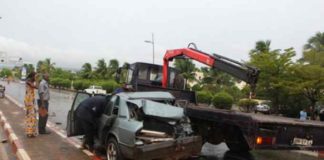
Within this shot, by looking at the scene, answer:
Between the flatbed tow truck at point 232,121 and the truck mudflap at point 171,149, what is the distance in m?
0.90

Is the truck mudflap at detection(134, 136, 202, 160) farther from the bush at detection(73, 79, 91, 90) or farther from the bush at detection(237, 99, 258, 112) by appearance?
the bush at detection(73, 79, 91, 90)

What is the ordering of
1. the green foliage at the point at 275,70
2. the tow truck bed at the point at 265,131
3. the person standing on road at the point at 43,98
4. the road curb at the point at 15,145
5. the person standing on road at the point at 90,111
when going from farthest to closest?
the green foliage at the point at 275,70, the person standing on road at the point at 43,98, the person standing on road at the point at 90,111, the road curb at the point at 15,145, the tow truck bed at the point at 265,131

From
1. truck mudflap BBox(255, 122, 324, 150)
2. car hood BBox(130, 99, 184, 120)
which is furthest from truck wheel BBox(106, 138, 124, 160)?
truck mudflap BBox(255, 122, 324, 150)

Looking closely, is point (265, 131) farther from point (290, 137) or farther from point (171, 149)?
point (171, 149)

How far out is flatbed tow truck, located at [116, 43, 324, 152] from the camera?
21.8 ft

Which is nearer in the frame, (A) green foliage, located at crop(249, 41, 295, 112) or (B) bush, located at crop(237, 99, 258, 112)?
(B) bush, located at crop(237, 99, 258, 112)

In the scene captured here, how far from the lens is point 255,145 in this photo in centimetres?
648

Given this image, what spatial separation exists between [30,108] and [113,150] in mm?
4055

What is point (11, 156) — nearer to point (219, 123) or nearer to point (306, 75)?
point (219, 123)

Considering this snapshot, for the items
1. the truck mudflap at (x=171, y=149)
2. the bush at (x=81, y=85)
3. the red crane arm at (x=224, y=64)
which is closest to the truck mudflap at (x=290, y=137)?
the truck mudflap at (x=171, y=149)

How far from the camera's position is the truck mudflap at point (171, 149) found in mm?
6215

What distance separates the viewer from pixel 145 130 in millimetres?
6730

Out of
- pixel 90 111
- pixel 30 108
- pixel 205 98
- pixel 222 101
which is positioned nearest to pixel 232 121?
pixel 90 111

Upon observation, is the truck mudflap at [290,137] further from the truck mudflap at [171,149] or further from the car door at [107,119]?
the car door at [107,119]
